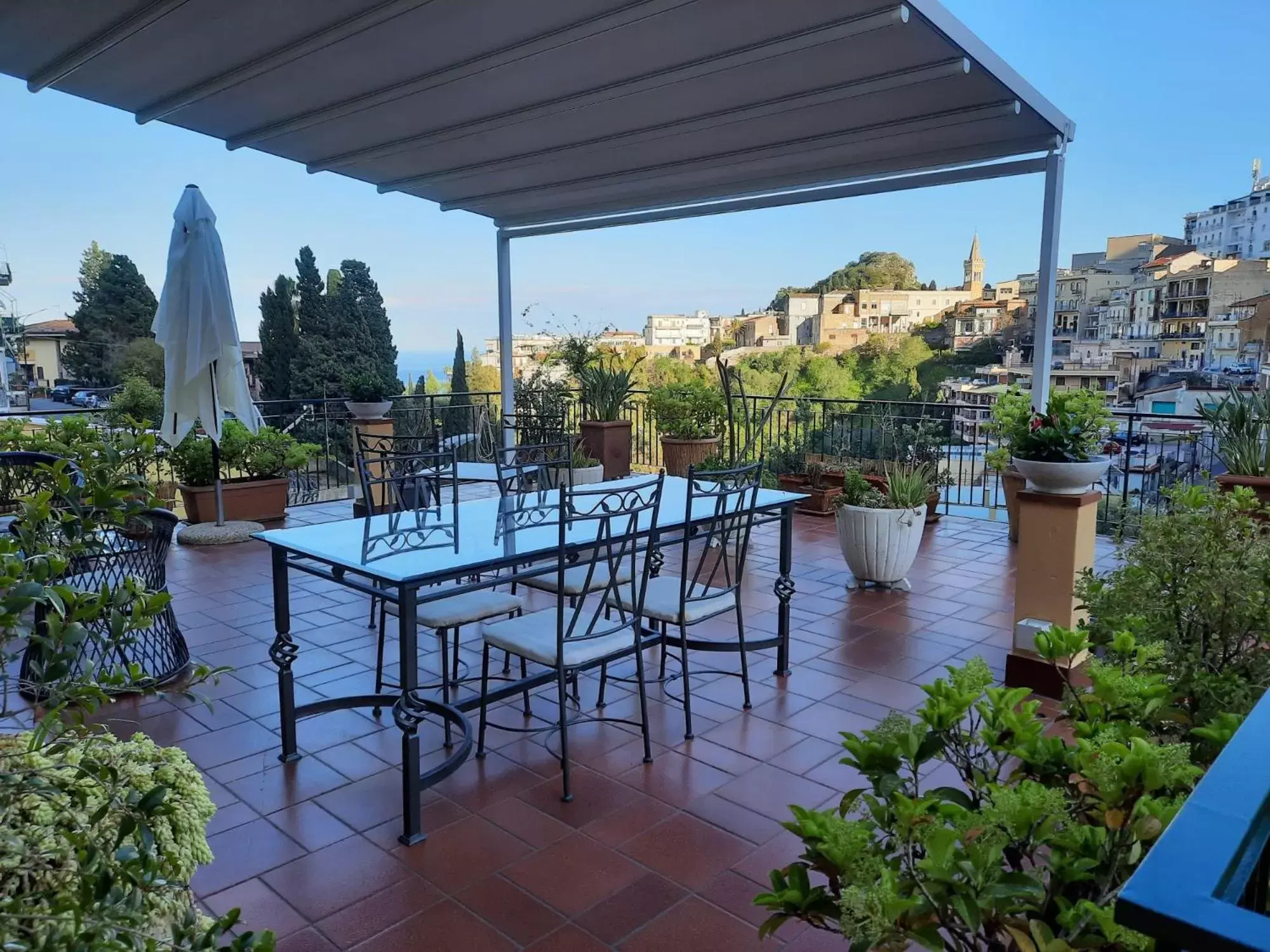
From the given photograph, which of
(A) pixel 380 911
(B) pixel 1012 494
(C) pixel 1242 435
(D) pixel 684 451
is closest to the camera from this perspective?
(A) pixel 380 911

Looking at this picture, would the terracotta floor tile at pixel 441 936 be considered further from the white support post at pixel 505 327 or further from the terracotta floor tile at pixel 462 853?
the white support post at pixel 505 327

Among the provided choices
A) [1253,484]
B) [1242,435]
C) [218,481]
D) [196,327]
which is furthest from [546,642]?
[218,481]

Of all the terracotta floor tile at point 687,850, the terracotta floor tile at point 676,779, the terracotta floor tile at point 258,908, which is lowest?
the terracotta floor tile at point 258,908

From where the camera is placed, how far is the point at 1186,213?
21297mm

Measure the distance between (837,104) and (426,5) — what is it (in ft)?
7.64

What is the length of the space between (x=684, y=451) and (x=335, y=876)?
5.41 metres

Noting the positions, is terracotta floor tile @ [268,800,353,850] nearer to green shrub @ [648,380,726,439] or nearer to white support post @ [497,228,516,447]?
green shrub @ [648,380,726,439]

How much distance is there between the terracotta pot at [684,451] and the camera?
7254 millimetres

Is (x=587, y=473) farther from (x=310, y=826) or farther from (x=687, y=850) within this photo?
(x=687, y=850)

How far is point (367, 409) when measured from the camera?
7.05m

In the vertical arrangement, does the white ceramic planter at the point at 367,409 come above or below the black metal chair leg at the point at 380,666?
above

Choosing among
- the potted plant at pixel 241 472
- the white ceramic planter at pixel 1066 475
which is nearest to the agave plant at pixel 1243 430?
the white ceramic planter at pixel 1066 475

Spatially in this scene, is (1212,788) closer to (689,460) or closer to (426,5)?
(426,5)

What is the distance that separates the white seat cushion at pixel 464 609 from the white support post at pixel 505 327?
5254 mm
